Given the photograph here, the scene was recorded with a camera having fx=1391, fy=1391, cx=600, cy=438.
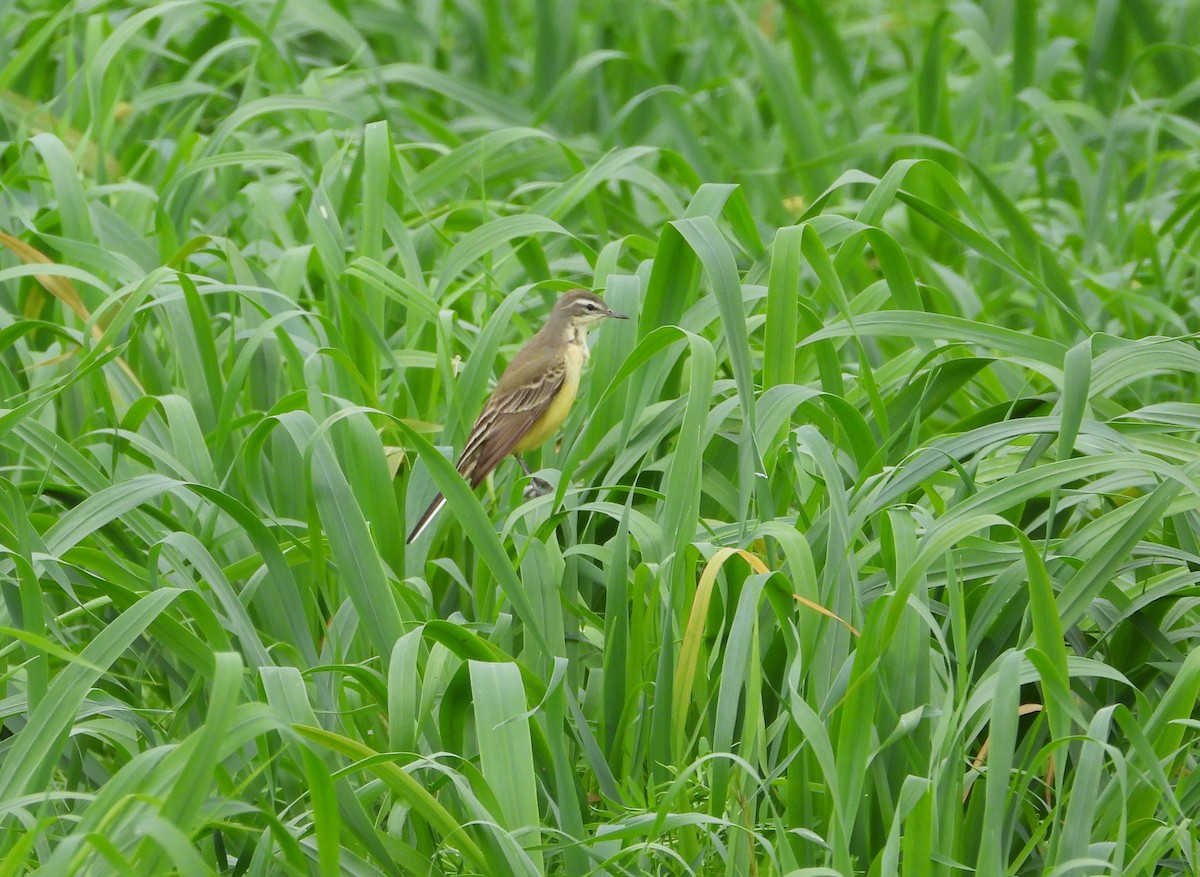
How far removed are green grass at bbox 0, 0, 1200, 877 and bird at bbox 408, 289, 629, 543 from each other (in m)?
0.12

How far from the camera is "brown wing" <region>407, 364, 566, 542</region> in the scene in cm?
397

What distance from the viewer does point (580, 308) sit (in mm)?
4129

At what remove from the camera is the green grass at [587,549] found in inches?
101

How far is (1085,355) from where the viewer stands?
113 inches

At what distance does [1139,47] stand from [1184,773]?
210 inches

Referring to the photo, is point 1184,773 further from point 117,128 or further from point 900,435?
point 117,128

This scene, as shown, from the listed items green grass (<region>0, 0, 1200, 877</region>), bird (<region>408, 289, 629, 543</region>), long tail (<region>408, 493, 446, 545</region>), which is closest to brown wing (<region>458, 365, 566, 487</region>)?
bird (<region>408, 289, 629, 543</region>)

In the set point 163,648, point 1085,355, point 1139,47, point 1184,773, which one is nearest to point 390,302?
point 163,648

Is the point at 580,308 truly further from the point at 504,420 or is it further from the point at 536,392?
the point at 504,420

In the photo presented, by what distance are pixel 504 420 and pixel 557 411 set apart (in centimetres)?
28

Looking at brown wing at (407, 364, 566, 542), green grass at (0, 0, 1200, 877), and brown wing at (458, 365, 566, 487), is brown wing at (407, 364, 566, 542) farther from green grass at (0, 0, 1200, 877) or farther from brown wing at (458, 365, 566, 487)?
green grass at (0, 0, 1200, 877)

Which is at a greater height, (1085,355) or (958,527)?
(1085,355)

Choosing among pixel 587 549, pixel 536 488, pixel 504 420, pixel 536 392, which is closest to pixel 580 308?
pixel 536 392

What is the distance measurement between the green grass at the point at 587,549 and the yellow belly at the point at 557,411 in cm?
25
